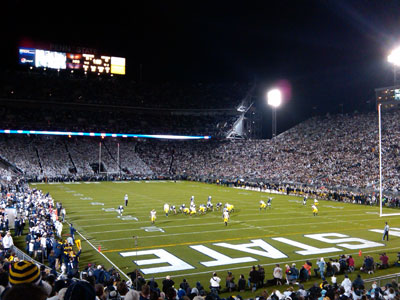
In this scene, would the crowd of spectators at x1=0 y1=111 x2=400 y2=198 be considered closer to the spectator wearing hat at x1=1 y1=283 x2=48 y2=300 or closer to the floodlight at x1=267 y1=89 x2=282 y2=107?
the floodlight at x1=267 y1=89 x2=282 y2=107

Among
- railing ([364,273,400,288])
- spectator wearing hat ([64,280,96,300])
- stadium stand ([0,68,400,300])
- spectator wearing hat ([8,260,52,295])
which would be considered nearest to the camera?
spectator wearing hat ([64,280,96,300])

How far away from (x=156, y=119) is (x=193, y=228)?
45.2 m

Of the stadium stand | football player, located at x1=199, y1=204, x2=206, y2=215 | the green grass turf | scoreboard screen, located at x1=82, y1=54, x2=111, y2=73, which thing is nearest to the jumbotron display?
scoreboard screen, located at x1=82, y1=54, x2=111, y2=73

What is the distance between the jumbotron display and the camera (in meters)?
51.4

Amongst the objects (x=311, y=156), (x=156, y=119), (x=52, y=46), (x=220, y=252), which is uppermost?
(x=52, y=46)

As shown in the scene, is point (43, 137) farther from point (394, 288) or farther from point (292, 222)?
point (394, 288)

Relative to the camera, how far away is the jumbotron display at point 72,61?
169ft

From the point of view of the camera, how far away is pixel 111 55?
187 ft

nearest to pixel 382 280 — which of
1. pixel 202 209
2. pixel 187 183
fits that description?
pixel 202 209

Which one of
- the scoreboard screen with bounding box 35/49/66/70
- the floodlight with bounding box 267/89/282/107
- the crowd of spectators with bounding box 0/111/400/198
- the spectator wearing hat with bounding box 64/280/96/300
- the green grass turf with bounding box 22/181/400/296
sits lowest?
the green grass turf with bounding box 22/181/400/296

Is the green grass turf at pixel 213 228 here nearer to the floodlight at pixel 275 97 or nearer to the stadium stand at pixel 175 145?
the stadium stand at pixel 175 145

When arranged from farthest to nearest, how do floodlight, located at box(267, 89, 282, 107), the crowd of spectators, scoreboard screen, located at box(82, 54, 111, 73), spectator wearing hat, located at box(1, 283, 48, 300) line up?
scoreboard screen, located at box(82, 54, 111, 73)
floodlight, located at box(267, 89, 282, 107)
the crowd of spectators
spectator wearing hat, located at box(1, 283, 48, 300)

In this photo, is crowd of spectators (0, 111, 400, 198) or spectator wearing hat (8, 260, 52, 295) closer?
spectator wearing hat (8, 260, 52, 295)

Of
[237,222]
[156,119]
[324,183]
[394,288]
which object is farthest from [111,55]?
[394,288]
